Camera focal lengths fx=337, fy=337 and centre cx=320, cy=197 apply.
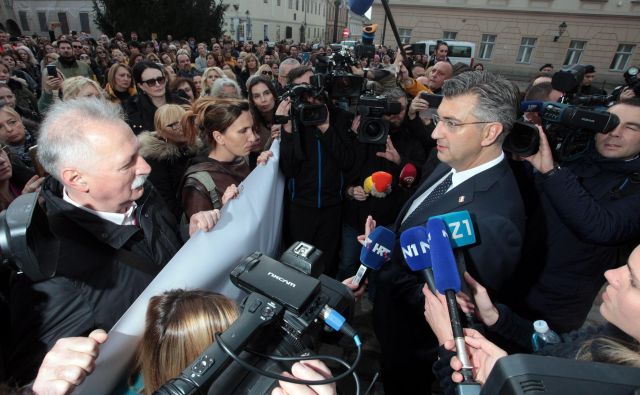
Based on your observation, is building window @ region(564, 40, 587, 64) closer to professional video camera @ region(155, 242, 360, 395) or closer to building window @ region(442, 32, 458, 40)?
building window @ region(442, 32, 458, 40)

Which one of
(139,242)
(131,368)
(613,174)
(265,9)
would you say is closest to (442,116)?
(613,174)

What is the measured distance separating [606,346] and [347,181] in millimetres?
2212

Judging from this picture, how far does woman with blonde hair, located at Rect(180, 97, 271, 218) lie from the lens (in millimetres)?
2100

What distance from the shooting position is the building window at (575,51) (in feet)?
75.5

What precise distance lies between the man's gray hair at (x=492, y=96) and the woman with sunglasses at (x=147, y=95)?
134 inches

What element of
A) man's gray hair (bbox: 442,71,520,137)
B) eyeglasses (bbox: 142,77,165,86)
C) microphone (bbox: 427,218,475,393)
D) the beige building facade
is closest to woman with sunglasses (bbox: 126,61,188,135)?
eyeglasses (bbox: 142,77,165,86)

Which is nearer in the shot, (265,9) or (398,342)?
(398,342)

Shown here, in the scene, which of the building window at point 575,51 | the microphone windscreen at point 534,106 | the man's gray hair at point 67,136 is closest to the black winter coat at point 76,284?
the man's gray hair at point 67,136

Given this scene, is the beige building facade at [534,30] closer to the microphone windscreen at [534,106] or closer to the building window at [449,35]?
the building window at [449,35]

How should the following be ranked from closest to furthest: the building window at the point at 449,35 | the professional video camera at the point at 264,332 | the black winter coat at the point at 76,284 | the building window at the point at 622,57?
the professional video camera at the point at 264,332, the black winter coat at the point at 76,284, the building window at the point at 622,57, the building window at the point at 449,35

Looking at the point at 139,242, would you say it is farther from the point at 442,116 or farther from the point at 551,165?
the point at 551,165

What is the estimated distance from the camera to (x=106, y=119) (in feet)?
5.02

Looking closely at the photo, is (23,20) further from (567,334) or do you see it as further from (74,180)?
(567,334)

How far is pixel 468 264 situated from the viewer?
66.9 inches
